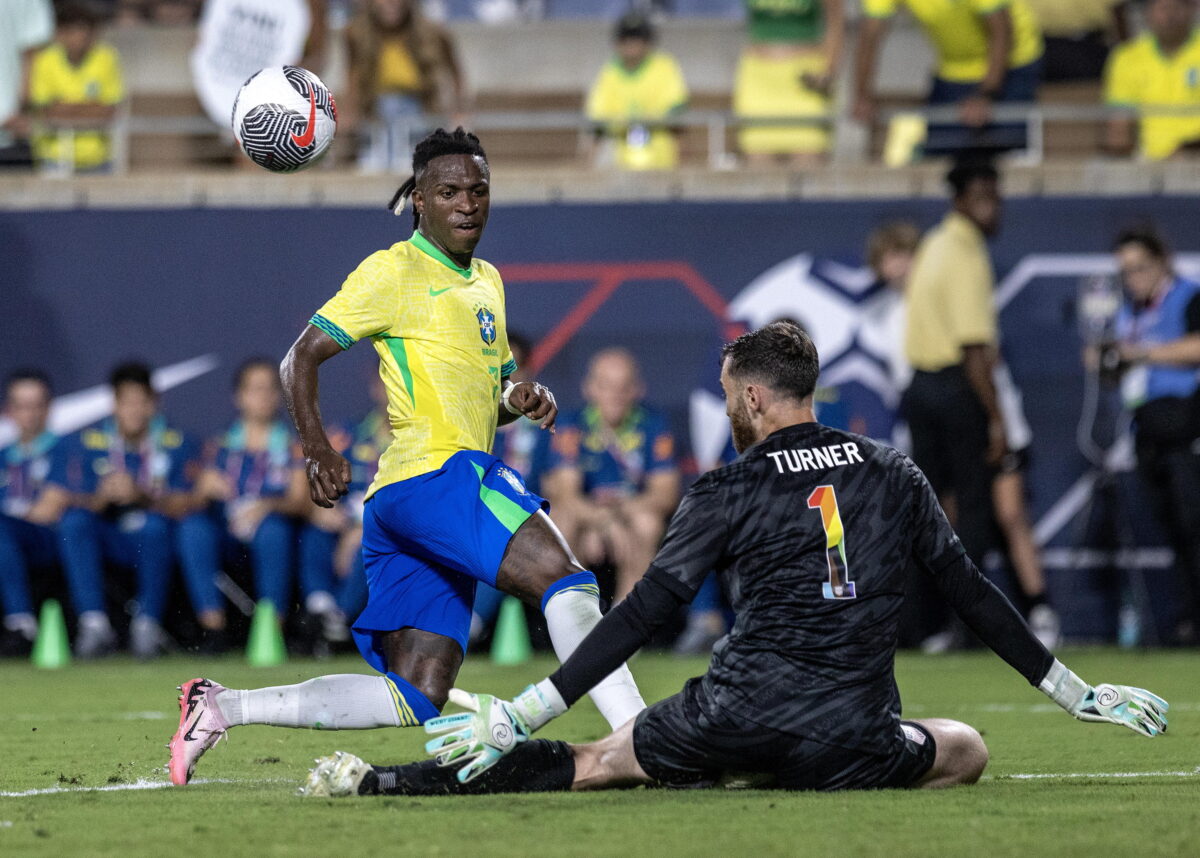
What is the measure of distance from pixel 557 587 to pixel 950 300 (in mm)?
6468

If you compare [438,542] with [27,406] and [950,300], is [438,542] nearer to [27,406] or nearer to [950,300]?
[950,300]

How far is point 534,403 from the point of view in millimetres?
5574

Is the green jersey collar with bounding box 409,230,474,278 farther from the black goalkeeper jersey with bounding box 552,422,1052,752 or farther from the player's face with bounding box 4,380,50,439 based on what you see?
the player's face with bounding box 4,380,50,439

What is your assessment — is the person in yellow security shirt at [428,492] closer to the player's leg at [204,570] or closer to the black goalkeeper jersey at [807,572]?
the black goalkeeper jersey at [807,572]

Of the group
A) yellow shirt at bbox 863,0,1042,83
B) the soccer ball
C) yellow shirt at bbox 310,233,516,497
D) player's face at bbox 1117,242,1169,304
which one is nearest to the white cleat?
yellow shirt at bbox 310,233,516,497

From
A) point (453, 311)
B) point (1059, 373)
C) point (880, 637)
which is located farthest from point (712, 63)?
point (880, 637)

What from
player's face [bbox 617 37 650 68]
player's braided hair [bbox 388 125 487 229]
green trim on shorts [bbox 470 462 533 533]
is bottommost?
green trim on shorts [bbox 470 462 533 533]

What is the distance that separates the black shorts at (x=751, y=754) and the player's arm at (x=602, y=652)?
40 cm

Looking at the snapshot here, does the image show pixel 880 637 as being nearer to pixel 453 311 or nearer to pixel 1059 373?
pixel 453 311

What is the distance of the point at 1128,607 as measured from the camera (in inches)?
465

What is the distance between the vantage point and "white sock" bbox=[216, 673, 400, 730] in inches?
207

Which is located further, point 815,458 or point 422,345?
point 422,345

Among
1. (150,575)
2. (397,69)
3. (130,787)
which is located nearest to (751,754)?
(130,787)

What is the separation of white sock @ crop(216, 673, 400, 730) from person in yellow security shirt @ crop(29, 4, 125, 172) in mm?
8767
